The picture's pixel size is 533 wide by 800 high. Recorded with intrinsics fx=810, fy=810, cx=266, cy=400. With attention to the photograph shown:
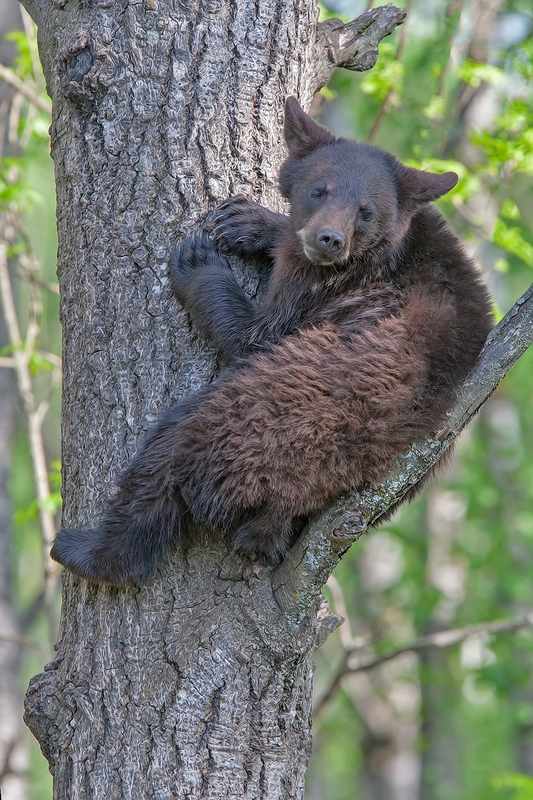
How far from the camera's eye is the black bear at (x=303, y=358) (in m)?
2.93

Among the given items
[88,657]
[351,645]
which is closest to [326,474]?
[88,657]

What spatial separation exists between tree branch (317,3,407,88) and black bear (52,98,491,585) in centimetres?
58

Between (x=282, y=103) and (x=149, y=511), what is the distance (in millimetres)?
1866

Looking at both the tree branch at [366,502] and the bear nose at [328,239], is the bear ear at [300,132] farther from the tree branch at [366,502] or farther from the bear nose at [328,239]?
the tree branch at [366,502]

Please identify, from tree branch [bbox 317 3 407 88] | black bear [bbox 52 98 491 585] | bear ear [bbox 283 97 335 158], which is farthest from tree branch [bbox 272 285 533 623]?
tree branch [bbox 317 3 407 88]

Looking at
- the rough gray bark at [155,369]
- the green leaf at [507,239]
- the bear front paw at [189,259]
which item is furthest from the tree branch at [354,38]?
the green leaf at [507,239]

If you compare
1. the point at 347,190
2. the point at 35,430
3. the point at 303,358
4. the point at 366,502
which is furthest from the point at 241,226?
the point at 35,430

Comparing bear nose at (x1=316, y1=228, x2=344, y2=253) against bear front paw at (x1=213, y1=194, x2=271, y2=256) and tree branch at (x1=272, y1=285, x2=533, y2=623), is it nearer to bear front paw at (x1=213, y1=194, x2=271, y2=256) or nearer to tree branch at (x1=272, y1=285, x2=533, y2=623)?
bear front paw at (x1=213, y1=194, x2=271, y2=256)

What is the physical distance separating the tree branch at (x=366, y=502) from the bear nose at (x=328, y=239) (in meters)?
0.87

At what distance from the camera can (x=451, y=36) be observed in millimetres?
6508

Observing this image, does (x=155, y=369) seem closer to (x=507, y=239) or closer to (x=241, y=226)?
(x=241, y=226)

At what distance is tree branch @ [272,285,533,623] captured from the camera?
270 centimetres

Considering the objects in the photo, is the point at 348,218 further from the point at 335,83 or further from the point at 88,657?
the point at 335,83

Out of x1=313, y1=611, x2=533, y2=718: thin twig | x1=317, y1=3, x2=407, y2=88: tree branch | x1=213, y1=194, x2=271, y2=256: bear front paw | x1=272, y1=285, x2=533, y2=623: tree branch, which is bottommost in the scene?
x1=272, y1=285, x2=533, y2=623: tree branch
